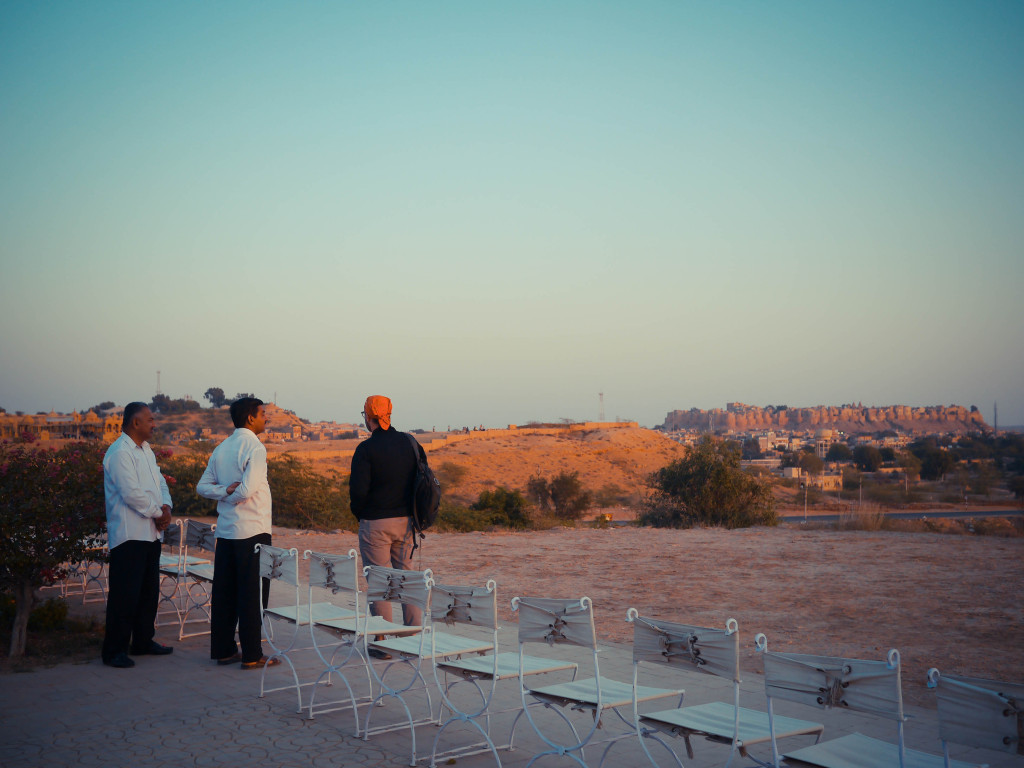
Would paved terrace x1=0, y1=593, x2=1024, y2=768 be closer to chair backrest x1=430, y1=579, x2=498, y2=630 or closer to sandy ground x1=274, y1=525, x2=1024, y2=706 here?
chair backrest x1=430, y1=579, x2=498, y2=630

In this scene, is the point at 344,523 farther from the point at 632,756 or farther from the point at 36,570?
the point at 632,756

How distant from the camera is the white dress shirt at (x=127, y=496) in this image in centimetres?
679

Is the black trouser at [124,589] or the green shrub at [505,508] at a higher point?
the black trouser at [124,589]

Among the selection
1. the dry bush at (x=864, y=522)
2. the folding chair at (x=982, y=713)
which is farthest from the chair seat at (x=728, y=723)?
the dry bush at (x=864, y=522)

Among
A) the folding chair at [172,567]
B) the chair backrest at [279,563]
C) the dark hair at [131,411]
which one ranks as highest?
the dark hair at [131,411]

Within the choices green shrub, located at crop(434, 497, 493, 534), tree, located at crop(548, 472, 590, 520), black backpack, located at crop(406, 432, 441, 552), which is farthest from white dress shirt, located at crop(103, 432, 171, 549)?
tree, located at crop(548, 472, 590, 520)

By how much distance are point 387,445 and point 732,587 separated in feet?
23.6

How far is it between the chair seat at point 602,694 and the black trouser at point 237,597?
127 inches

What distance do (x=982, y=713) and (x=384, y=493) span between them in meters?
5.02

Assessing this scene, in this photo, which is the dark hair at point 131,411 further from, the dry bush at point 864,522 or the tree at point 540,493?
the tree at point 540,493

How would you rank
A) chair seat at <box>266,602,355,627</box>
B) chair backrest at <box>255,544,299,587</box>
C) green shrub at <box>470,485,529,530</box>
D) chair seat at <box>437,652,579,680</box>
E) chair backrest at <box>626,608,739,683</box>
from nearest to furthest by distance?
chair backrest at <box>626,608,739,683</box>
chair seat at <box>437,652,579,680</box>
chair backrest at <box>255,544,299,587</box>
chair seat at <box>266,602,355,627</box>
green shrub at <box>470,485,529,530</box>

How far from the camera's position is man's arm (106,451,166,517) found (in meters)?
6.77

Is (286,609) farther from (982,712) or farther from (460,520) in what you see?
(460,520)

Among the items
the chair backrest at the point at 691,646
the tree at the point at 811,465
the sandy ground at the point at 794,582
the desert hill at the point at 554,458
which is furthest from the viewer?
the tree at the point at 811,465
